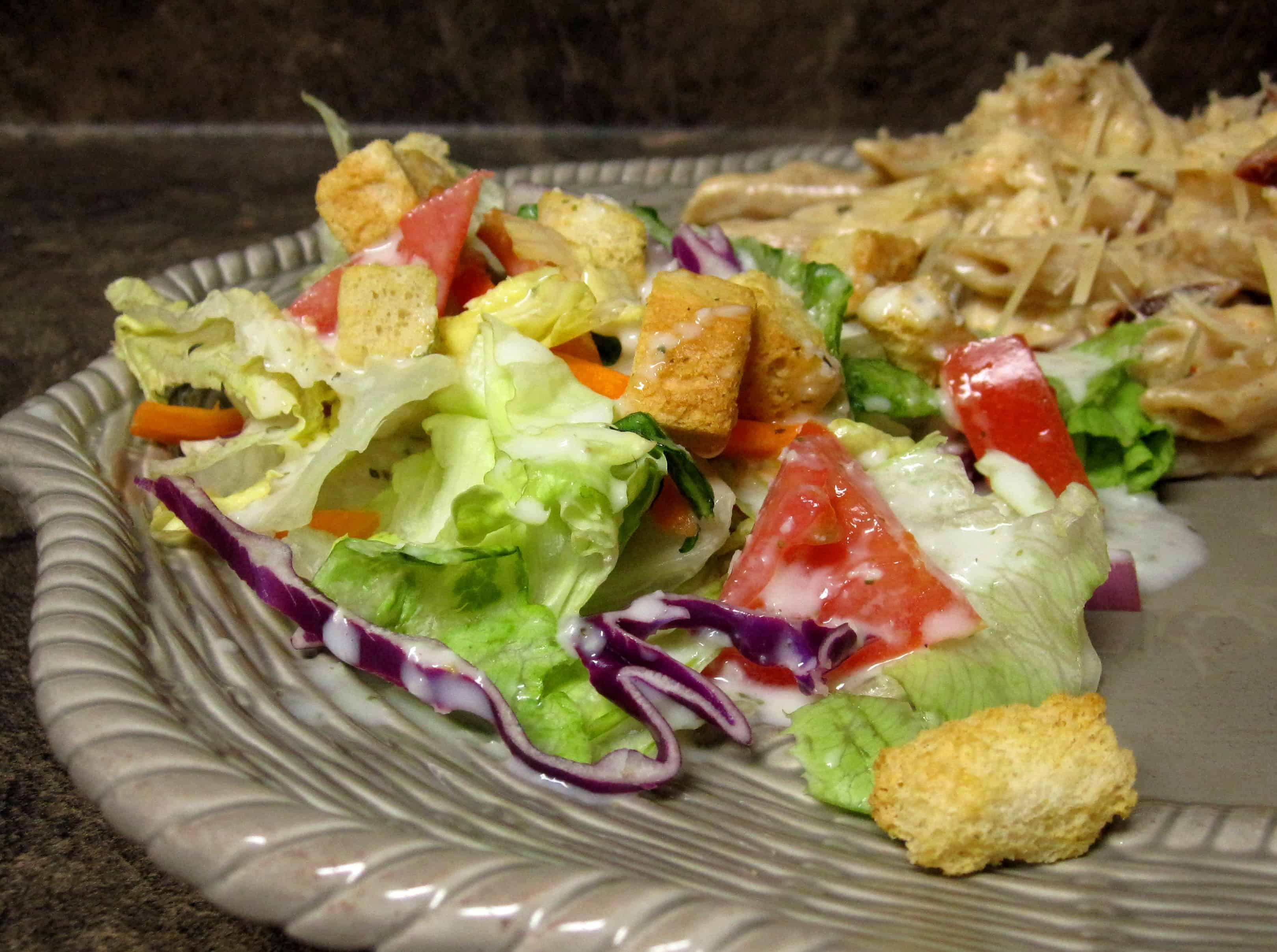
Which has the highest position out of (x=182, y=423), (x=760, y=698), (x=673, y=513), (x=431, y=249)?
(x=431, y=249)

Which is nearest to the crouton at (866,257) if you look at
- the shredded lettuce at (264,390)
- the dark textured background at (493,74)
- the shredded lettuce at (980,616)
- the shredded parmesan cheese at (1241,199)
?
the shredded lettuce at (980,616)

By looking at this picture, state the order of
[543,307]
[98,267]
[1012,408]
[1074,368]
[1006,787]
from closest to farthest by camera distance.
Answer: [1006,787], [543,307], [1012,408], [1074,368], [98,267]

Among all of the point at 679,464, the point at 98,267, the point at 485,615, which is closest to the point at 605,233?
the point at 679,464

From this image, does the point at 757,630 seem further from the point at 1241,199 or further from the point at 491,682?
the point at 1241,199

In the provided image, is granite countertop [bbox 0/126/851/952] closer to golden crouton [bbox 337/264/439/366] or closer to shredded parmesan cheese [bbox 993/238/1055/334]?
golden crouton [bbox 337/264/439/366]

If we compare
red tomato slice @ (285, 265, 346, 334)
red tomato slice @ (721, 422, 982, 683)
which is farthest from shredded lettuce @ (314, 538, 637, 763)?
red tomato slice @ (285, 265, 346, 334)

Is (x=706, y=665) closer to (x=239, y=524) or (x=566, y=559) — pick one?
(x=566, y=559)

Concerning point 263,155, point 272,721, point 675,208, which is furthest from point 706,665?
point 263,155
